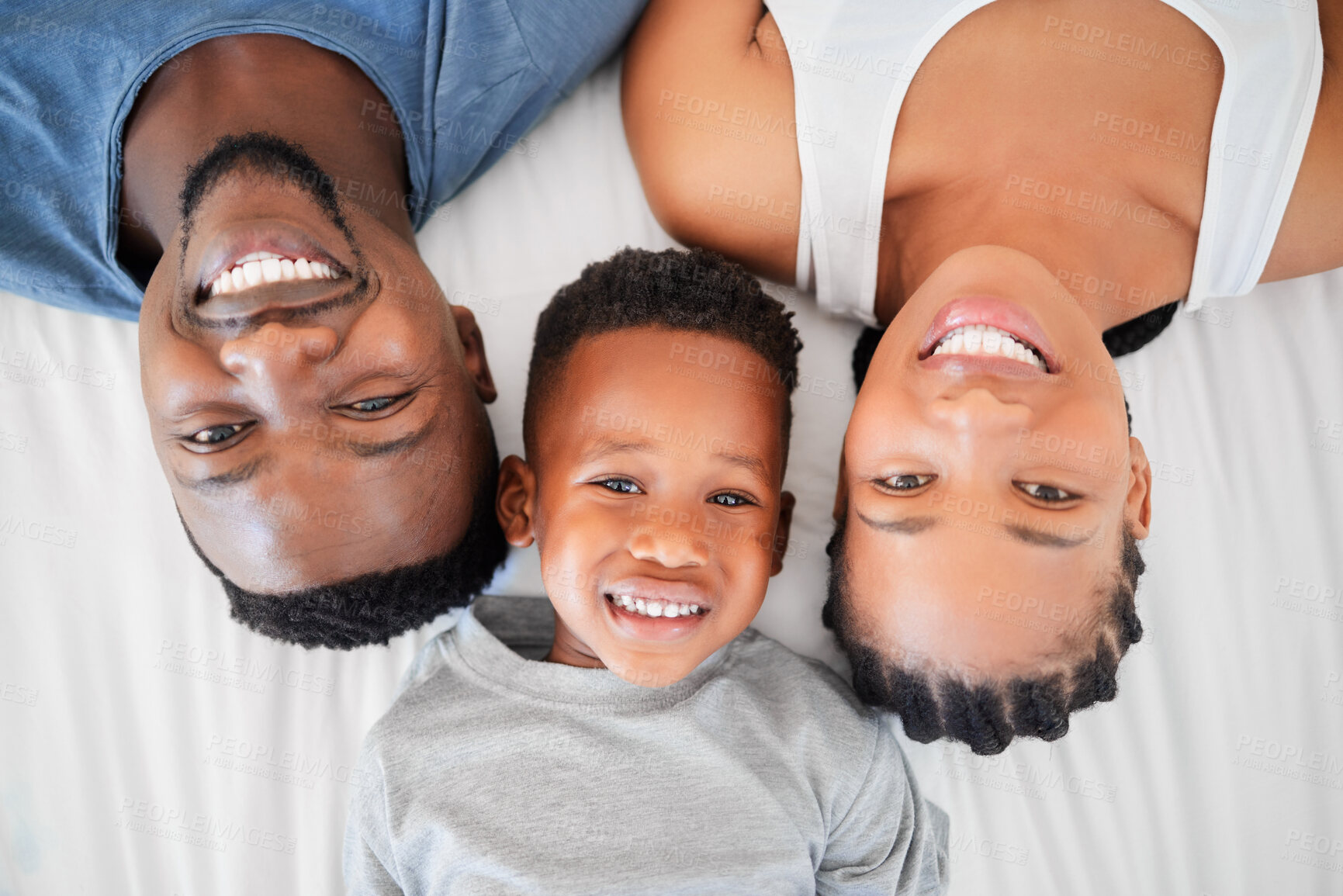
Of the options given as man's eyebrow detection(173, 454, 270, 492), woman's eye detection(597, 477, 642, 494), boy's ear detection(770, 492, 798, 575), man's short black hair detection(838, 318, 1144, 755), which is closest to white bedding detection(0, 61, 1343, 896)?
boy's ear detection(770, 492, 798, 575)

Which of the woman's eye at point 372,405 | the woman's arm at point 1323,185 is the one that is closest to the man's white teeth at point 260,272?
the woman's eye at point 372,405

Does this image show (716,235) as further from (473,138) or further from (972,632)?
(972,632)

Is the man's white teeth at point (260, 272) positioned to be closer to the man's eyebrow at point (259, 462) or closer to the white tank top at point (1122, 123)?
the man's eyebrow at point (259, 462)

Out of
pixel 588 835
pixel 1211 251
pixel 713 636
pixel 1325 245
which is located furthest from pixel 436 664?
pixel 1325 245

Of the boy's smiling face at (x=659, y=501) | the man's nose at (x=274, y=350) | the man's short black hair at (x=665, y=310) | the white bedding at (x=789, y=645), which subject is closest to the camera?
the man's nose at (x=274, y=350)

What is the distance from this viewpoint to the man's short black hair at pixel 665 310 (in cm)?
138

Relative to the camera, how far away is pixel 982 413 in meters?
1.16

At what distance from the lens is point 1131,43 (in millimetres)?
1414

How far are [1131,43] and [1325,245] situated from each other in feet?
1.52

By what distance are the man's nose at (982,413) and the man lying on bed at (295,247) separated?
2.23 feet

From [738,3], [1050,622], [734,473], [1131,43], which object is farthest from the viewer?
[738,3]

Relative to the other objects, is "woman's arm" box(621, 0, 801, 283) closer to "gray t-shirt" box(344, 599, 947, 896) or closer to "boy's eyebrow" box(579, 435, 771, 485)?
"boy's eyebrow" box(579, 435, 771, 485)

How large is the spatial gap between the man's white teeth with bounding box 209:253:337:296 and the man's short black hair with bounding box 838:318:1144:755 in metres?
0.85

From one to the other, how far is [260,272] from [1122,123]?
1.29 metres
